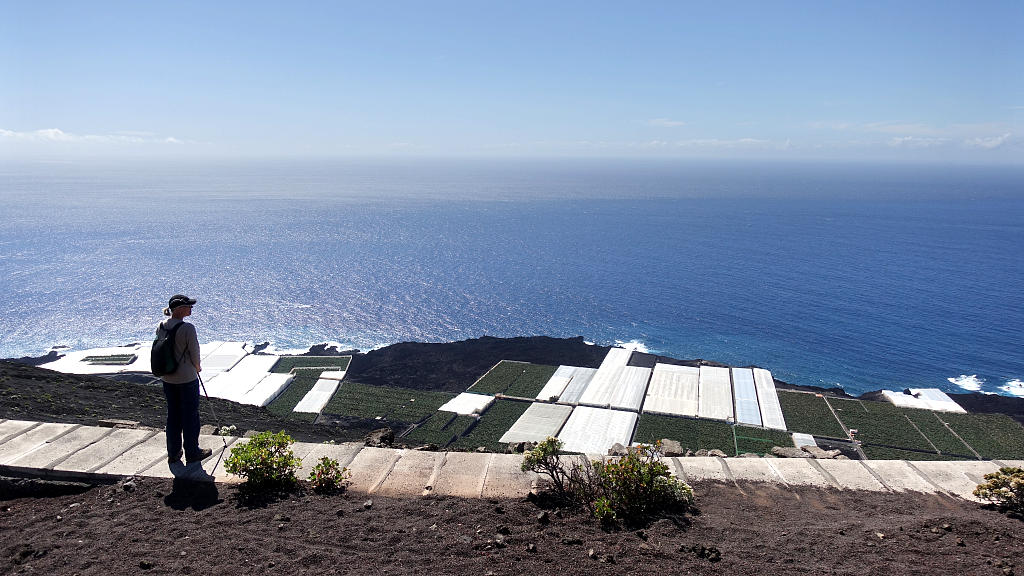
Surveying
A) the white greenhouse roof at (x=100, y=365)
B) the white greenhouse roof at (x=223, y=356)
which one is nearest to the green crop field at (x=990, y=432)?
the white greenhouse roof at (x=223, y=356)

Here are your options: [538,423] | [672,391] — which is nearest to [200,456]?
[538,423]

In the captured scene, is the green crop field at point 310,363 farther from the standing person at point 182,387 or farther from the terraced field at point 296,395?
the standing person at point 182,387

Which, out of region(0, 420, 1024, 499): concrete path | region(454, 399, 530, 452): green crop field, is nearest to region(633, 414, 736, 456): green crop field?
region(454, 399, 530, 452): green crop field

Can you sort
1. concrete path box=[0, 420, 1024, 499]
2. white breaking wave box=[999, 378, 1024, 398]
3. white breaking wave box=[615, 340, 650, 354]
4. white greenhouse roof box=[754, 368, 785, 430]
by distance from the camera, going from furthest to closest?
white breaking wave box=[615, 340, 650, 354] < white breaking wave box=[999, 378, 1024, 398] < white greenhouse roof box=[754, 368, 785, 430] < concrete path box=[0, 420, 1024, 499]

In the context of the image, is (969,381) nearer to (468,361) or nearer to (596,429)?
(596,429)

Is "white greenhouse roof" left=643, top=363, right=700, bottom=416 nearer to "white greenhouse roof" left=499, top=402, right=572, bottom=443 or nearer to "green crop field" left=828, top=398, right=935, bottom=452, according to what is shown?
"white greenhouse roof" left=499, top=402, right=572, bottom=443

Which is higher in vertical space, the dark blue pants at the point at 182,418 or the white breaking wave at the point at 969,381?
the dark blue pants at the point at 182,418
